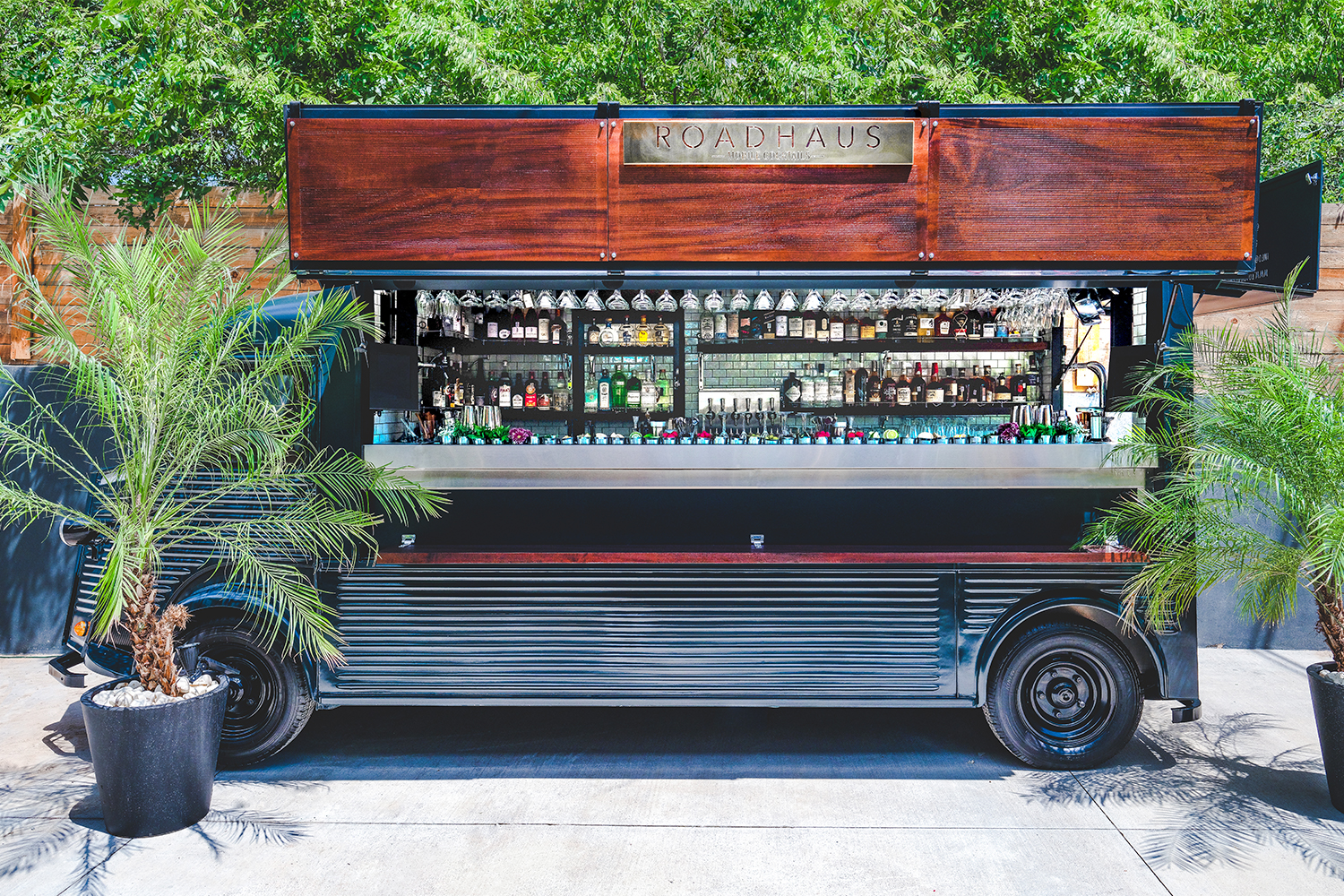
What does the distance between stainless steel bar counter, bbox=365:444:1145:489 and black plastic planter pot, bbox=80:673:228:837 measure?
136cm

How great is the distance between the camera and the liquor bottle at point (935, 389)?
6793 millimetres

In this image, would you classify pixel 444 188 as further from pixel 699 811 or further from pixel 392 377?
pixel 699 811

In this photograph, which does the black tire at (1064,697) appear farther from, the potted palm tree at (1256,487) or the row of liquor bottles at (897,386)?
the row of liquor bottles at (897,386)

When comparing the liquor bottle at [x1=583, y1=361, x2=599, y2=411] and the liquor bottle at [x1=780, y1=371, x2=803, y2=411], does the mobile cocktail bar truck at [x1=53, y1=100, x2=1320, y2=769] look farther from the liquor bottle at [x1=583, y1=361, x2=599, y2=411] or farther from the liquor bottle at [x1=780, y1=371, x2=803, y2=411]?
the liquor bottle at [x1=583, y1=361, x2=599, y2=411]

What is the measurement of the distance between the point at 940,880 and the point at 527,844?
4.94 feet

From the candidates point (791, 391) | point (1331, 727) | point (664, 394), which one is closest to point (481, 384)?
point (664, 394)

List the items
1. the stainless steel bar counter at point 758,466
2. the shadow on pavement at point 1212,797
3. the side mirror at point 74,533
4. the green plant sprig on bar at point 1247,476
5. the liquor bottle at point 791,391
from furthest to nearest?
the liquor bottle at point 791,391 → the stainless steel bar counter at point 758,466 → the side mirror at point 74,533 → the green plant sprig on bar at point 1247,476 → the shadow on pavement at point 1212,797

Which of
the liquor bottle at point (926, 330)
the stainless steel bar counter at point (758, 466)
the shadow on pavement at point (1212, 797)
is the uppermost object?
the liquor bottle at point (926, 330)

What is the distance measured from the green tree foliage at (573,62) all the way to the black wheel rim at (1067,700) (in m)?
5.56

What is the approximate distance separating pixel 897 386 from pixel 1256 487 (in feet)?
12.1

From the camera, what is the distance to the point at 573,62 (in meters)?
7.16

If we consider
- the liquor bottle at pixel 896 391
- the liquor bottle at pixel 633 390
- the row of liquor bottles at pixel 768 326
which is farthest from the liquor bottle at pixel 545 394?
the liquor bottle at pixel 896 391

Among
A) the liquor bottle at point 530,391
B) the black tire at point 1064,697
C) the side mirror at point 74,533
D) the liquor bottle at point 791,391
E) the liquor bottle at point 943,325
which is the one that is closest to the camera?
the side mirror at point 74,533

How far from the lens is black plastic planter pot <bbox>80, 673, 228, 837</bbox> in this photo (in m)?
3.04
